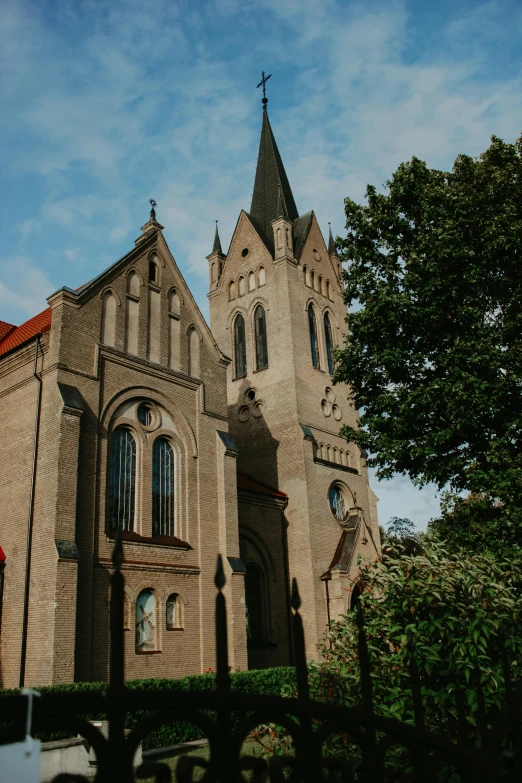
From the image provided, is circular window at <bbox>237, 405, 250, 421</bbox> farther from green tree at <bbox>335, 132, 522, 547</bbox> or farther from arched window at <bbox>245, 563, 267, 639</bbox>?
green tree at <bbox>335, 132, 522, 547</bbox>

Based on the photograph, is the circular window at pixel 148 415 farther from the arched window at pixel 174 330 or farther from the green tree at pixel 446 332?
the green tree at pixel 446 332

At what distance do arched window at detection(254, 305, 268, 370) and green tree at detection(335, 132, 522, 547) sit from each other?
515 inches

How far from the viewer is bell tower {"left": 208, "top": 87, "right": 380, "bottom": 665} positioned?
25.8 m

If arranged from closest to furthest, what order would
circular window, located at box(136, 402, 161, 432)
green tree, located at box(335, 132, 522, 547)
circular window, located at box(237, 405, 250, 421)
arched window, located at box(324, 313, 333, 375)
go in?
1. green tree, located at box(335, 132, 522, 547)
2. circular window, located at box(136, 402, 161, 432)
3. circular window, located at box(237, 405, 250, 421)
4. arched window, located at box(324, 313, 333, 375)

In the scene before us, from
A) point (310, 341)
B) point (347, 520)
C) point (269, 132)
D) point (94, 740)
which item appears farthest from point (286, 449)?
point (94, 740)

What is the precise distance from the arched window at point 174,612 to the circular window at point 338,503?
11.7 metres

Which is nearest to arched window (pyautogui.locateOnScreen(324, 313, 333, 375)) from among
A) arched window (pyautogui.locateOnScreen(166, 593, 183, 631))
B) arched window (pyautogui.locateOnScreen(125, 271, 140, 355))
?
arched window (pyautogui.locateOnScreen(125, 271, 140, 355))

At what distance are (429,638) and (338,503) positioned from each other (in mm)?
23095

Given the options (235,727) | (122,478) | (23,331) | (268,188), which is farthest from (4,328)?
(235,727)

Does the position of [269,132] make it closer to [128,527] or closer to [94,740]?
[128,527]

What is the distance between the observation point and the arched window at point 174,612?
18017 millimetres

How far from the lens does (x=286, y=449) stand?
28.5m

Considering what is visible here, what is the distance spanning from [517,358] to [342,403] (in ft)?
55.6

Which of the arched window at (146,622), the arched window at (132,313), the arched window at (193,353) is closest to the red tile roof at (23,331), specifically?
the arched window at (132,313)
